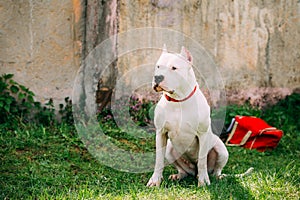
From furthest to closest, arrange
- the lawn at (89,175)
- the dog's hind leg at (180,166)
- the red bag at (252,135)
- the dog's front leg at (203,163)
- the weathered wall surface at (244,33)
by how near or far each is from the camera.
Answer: the weathered wall surface at (244,33) < the red bag at (252,135) < the dog's hind leg at (180,166) < the dog's front leg at (203,163) < the lawn at (89,175)

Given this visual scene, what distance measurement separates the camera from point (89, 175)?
4.82 m

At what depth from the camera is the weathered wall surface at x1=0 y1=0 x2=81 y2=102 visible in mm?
6625

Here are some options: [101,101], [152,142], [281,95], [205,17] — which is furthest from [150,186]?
[281,95]

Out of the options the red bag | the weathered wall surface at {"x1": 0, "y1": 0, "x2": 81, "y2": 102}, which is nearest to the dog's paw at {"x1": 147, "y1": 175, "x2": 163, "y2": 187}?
the red bag

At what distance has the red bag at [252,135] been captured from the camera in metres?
6.52

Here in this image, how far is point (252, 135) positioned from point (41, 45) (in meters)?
3.12

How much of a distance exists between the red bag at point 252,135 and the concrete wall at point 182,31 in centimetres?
118

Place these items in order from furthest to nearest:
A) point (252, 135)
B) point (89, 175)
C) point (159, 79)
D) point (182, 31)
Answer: point (182, 31) → point (252, 135) → point (89, 175) → point (159, 79)

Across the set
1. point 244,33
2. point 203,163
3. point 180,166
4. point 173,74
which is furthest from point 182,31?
point 173,74

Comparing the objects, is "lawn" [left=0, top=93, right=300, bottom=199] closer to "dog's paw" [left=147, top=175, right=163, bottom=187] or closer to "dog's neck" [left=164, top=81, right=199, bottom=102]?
"dog's paw" [left=147, top=175, right=163, bottom=187]

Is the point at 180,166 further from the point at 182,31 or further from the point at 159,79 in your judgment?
the point at 182,31

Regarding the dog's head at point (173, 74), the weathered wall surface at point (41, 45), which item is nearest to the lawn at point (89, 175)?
the weathered wall surface at point (41, 45)

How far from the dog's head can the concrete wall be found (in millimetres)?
2803

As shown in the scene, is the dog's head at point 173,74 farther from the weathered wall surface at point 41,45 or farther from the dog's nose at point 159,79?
the weathered wall surface at point 41,45
